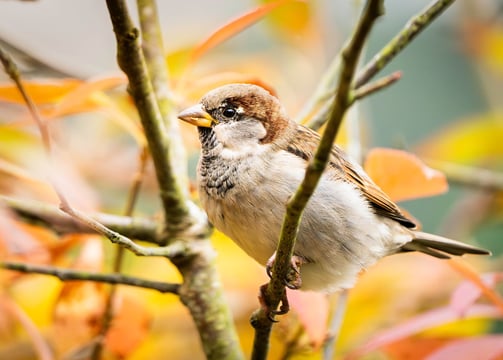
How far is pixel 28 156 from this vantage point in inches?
83.8

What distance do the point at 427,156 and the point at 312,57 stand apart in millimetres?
644

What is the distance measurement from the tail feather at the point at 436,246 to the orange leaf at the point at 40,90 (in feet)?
3.17

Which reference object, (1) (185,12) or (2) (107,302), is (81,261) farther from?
(1) (185,12)

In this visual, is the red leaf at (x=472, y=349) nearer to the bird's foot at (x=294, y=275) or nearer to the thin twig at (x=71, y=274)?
the bird's foot at (x=294, y=275)

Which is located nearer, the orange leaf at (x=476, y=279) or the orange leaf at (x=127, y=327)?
the orange leaf at (x=476, y=279)

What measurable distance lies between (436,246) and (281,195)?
1.90 feet

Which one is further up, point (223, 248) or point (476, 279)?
point (476, 279)

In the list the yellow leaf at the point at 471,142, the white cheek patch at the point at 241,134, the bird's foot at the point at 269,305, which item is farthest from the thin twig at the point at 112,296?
the yellow leaf at the point at 471,142

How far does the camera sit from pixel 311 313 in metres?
1.41

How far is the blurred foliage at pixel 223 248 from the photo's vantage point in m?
1.44

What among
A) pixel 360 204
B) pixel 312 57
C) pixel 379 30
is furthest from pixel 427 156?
pixel 379 30

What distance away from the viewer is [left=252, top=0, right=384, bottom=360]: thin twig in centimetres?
75

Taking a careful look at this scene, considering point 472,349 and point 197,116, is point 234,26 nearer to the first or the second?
point 197,116

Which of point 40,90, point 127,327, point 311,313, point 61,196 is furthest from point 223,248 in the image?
point 61,196
